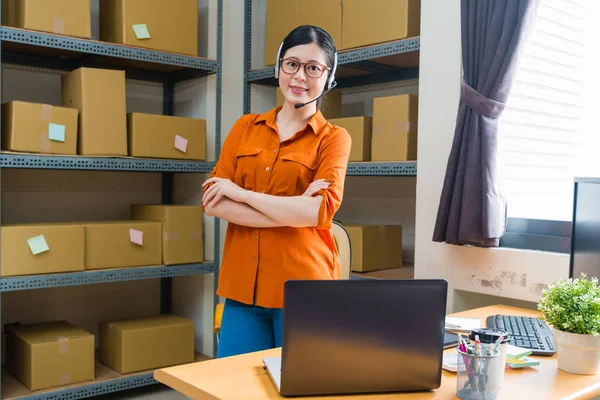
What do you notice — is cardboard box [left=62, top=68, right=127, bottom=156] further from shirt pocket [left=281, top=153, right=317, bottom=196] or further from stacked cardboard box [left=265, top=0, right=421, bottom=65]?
shirt pocket [left=281, top=153, right=317, bottom=196]

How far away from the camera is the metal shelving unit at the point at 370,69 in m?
2.81

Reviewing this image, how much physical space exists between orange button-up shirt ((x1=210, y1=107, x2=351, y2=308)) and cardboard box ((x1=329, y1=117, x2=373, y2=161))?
0.91 m

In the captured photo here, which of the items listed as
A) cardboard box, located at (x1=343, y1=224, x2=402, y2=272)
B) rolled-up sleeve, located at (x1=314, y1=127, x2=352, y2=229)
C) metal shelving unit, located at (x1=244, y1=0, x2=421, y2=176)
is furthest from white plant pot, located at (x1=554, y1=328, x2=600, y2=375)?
cardboard box, located at (x1=343, y1=224, x2=402, y2=272)

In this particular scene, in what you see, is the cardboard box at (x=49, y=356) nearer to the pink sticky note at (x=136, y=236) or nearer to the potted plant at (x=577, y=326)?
the pink sticky note at (x=136, y=236)

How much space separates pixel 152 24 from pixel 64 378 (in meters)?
1.79

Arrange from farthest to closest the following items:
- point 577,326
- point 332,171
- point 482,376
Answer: point 332,171
point 577,326
point 482,376

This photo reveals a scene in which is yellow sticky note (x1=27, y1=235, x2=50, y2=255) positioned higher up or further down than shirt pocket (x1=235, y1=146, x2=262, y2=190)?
further down

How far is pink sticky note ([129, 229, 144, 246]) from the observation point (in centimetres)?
313

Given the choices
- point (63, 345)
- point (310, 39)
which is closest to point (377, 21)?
point (310, 39)

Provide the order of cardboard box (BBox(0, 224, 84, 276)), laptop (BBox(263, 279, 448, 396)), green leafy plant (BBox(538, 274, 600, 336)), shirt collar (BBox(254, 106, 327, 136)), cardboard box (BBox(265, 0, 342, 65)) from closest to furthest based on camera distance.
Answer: laptop (BBox(263, 279, 448, 396)), green leafy plant (BBox(538, 274, 600, 336)), shirt collar (BBox(254, 106, 327, 136)), cardboard box (BBox(0, 224, 84, 276)), cardboard box (BBox(265, 0, 342, 65))

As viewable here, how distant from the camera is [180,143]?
130 inches

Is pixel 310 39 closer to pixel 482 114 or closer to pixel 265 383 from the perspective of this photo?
pixel 482 114

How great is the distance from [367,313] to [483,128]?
1.39 m

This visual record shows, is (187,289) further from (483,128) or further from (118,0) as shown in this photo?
(483,128)
